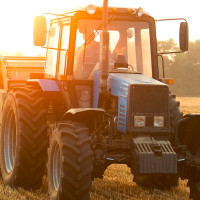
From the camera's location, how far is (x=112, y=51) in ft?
28.6

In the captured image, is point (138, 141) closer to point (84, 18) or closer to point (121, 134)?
point (121, 134)

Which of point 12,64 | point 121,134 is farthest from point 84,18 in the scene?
point 12,64

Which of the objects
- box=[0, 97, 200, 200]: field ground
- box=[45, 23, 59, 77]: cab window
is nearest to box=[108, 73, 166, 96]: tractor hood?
box=[45, 23, 59, 77]: cab window

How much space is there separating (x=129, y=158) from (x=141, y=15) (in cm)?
258

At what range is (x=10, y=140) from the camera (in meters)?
9.47

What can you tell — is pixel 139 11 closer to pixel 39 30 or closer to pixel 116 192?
pixel 39 30

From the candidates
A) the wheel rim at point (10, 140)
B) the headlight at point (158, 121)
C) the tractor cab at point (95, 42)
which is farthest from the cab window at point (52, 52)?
the headlight at point (158, 121)

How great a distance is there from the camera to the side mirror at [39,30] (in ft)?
26.1

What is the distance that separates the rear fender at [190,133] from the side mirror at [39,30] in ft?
7.61

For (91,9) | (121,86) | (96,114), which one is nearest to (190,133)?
(121,86)

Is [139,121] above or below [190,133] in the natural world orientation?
above

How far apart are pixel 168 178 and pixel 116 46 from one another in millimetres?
2235

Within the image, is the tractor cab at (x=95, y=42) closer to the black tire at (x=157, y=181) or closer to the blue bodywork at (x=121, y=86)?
the blue bodywork at (x=121, y=86)

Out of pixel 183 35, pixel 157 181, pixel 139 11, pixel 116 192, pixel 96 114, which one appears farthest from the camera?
pixel 157 181
